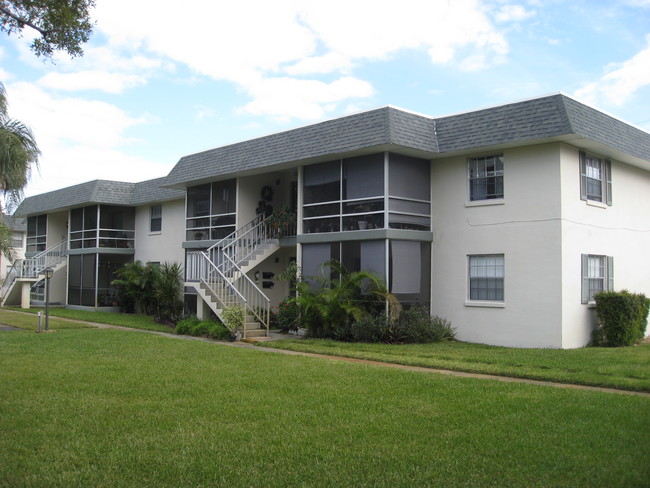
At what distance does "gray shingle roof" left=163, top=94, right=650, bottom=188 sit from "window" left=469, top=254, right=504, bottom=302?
302 centimetres

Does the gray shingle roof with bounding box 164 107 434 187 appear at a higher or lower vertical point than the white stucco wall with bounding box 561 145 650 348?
higher

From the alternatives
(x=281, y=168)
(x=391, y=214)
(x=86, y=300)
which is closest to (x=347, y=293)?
(x=391, y=214)

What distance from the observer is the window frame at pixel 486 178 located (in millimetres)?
16938

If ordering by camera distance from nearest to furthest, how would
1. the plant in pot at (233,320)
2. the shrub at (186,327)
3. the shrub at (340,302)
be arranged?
the shrub at (340,302)
the plant in pot at (233,320)
the shrub at (186,327)

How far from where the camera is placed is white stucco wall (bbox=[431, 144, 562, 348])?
15852mm

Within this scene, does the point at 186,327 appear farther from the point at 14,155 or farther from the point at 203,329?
the point at 14,155

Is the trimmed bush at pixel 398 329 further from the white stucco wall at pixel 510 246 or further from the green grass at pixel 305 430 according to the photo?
the green grass at pixel 305 430

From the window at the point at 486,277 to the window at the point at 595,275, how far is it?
209 centimetres

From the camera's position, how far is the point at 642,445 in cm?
680

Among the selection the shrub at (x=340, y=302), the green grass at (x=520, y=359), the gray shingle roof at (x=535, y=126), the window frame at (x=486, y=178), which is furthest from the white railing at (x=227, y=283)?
the gray shingle roof at (x=535, y=126)

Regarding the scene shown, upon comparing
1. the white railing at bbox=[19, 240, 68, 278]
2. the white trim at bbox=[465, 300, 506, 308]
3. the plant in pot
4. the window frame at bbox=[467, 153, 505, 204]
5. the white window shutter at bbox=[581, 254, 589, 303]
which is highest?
the window frame at bbox=[467, 153, 505, 204]

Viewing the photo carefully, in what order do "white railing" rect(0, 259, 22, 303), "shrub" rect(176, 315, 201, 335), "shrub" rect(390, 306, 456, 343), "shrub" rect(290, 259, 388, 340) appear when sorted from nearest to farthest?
"shrub" rect(390, 306, 456, 343) → "shrub" rect(290, 259, 388, 340) → "shrub" rect(176, 315, 201, 335) → "white railing" rect(0, 259, 22, 303)

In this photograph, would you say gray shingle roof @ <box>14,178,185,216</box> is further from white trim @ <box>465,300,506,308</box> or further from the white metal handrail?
white trim @ <box>465,300,506,308</box>

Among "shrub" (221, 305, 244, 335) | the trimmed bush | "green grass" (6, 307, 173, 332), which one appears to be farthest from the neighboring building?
"green grass" (6, 307, 173, 332)
